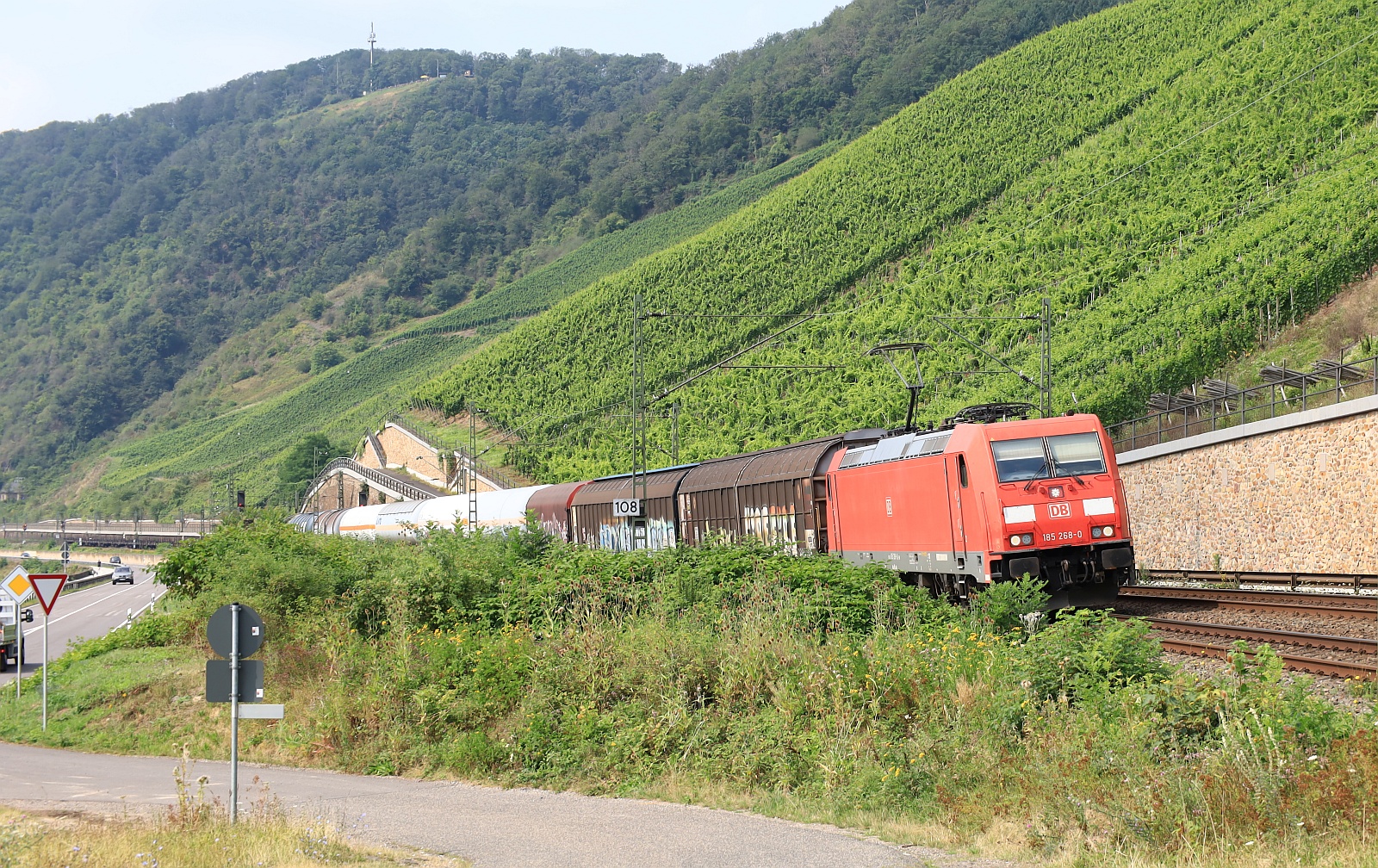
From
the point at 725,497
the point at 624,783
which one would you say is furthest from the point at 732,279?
the point at 624,783

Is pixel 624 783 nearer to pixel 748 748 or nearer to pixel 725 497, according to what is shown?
pixel 748 748

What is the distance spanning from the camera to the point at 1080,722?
1026cm

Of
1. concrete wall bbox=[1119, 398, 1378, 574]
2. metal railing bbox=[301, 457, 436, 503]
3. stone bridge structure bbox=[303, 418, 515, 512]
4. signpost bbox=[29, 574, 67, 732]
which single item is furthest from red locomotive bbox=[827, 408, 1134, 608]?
metal railing bbox=[301, 457, 436, 503]

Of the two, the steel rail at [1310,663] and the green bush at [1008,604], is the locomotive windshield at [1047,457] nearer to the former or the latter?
the green bush at [1008,604]

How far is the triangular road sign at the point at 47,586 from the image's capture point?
23984mm

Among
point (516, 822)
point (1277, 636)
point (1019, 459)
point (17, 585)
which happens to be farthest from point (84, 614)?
point (1277, 636)

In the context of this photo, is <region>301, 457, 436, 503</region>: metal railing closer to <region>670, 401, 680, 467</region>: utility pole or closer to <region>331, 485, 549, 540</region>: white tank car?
<region>331, 485, 549, 540</region>: white tank car

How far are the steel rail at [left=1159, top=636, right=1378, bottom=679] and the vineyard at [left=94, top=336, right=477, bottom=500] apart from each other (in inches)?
4351

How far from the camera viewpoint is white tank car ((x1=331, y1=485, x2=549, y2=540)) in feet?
163

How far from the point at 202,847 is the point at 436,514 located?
4757cm

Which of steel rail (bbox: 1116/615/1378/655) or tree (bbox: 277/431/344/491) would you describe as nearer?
steel rail (bbox: 1116/615/1378/655)

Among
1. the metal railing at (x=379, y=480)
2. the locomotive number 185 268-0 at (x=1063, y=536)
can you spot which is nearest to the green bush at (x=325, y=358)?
the metal railing at (x=379, y=480)

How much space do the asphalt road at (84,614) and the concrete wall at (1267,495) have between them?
1181 inches

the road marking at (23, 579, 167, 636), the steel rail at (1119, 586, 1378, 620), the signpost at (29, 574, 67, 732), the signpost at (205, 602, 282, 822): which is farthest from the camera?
the road marking at (23, 579, 167, 636)
